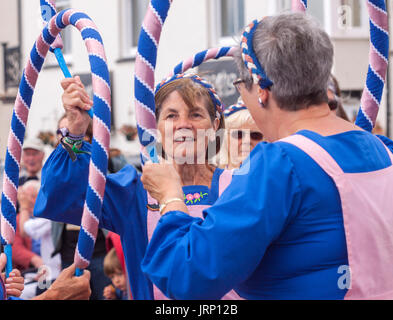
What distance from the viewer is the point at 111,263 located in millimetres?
4262

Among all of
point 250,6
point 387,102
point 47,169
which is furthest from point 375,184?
point 250,6

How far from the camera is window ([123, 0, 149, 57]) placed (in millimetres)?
11180

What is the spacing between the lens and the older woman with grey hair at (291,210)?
1.59 metres

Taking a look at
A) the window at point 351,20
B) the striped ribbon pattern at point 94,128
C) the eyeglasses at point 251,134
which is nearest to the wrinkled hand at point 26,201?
the eyeglasses at point 251,134

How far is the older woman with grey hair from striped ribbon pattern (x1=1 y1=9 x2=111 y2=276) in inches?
13.9

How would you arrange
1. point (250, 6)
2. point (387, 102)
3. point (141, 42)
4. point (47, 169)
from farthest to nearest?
point (250, 6) < point (387, 102) < point (47, 169) < point (141, 42)

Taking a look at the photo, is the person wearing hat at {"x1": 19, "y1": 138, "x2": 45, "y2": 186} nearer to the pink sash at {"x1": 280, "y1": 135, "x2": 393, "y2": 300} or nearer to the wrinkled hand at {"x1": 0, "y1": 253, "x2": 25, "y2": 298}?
the wrinkled hand at {"x1": 0, "y1": 253, "x2": 25, "y2": 298}

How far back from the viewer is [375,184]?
1697mm

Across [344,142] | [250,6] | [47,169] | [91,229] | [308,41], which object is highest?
[250,6]

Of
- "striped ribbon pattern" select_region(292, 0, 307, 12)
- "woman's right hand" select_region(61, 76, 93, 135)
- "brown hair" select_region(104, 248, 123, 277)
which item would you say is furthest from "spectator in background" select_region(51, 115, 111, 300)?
"striped ribbon pattern" select_region(292, 0, 307, 12)

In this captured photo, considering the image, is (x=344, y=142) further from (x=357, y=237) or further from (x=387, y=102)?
(x=387, y=102)

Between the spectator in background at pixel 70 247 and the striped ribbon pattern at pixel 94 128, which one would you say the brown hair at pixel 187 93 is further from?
the spectator in background at pixel 70 247
